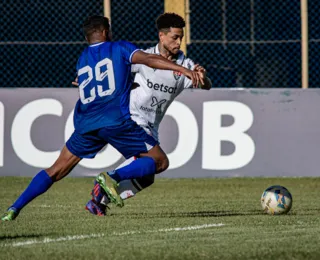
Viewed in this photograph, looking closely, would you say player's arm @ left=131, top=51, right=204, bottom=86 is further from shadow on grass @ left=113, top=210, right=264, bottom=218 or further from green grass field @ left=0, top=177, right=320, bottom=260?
shadow on grass @ left=113, top=210, right=264, bottom=218

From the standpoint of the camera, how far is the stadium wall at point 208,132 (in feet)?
43.2

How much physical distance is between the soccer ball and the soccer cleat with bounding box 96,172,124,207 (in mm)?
1429

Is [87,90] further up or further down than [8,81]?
further up

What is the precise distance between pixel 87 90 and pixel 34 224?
1.21m

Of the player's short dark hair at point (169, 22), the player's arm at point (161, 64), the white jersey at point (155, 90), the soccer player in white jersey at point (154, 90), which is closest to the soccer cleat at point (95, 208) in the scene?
the soccer player in white jersey at point (154, 90)

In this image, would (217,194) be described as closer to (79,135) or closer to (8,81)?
(79,135)

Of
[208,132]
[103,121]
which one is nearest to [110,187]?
[103,121]

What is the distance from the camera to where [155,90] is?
8867 millimetres

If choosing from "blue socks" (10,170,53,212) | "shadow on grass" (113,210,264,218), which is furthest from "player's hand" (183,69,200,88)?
"shadow on grass" (113,210,264,218)

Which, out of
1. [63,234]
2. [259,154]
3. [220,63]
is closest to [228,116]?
[259,154]

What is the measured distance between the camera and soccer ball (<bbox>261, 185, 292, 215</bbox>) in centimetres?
867

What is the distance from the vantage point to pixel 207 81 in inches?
320

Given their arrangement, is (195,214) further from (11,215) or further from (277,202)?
(11,215)

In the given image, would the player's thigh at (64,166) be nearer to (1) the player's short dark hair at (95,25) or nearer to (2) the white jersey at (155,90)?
(2) the white jersey at (155,90)
